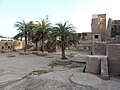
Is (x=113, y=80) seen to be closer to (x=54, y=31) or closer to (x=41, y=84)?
(x=41, y=84)

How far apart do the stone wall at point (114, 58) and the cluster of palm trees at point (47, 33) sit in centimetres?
537

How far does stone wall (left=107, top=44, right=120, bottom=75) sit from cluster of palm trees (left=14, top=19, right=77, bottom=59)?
537 centimetres

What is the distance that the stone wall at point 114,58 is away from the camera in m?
10.5

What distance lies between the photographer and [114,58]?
419 inches

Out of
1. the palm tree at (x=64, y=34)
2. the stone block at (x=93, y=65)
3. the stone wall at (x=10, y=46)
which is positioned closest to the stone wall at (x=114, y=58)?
the stone block at (x=93, y=65)

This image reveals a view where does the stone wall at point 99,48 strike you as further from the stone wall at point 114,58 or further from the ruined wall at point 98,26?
the ruined wall at point 98,26

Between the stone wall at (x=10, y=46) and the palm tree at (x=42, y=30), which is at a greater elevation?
the palm tree at (x=42, y=30)

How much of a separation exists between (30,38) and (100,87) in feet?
58.8

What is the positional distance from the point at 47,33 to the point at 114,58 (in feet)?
40.7

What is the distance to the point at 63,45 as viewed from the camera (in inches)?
599

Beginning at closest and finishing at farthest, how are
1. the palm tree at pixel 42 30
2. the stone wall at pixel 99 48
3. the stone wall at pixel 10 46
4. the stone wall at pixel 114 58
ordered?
the stone wall at pixel 114 58 < the stone wall at pixel 99 48 < the palm tree at pixel 42 30 < the stone wall at pixel 10 46

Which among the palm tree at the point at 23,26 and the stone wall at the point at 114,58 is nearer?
the stone wall at the point at 114,58

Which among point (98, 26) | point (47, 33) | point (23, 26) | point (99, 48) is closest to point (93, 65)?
point (99, 48)

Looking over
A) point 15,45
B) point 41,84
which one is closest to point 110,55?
point 41,84
